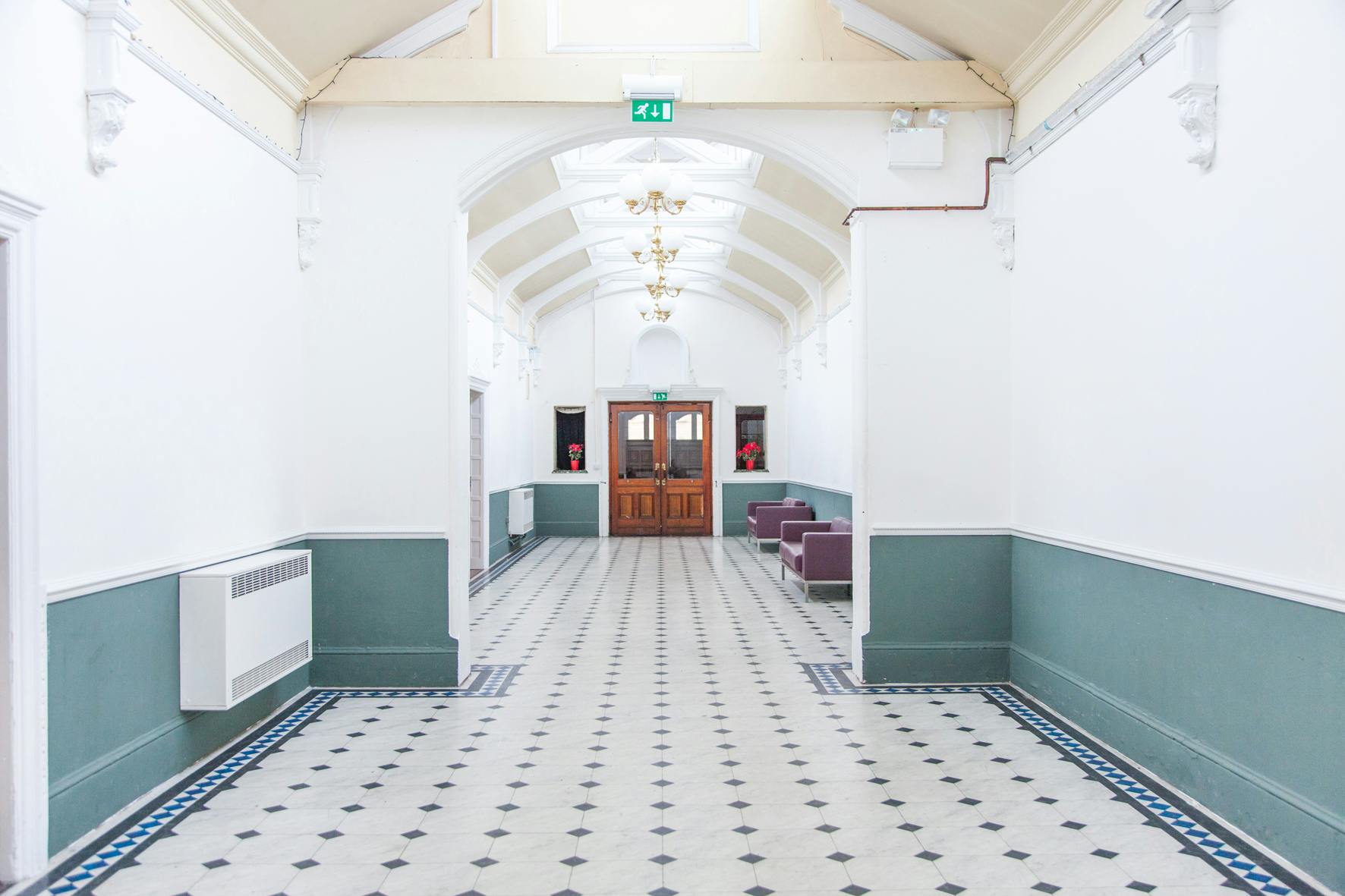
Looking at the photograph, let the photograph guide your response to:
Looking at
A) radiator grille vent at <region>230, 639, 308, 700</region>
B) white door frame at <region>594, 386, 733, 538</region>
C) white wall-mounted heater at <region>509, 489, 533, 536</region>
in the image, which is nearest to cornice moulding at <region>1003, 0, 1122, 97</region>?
radiator grille vent at <region>230, 639, 308, 700</region>

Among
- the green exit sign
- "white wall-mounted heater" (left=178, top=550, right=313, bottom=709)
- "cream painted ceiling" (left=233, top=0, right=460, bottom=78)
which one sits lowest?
"white wall-mounted heater" (left=178, top=550, right=313, bottom=709)

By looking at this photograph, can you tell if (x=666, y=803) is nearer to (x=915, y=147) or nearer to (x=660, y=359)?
(x=915, y=147)

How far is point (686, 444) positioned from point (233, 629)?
13.4 meters

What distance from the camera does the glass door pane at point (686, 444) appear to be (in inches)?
712

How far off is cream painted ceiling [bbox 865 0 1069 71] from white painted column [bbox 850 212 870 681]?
1.24 m

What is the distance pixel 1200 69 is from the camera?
420 cm

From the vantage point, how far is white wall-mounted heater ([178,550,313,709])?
4.91 meters

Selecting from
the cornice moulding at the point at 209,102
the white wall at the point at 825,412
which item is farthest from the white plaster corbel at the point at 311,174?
the white wall at the point at 825,412

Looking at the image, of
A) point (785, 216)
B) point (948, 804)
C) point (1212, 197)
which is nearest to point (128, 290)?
point (948, 804)

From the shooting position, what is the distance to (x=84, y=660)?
13.6ft

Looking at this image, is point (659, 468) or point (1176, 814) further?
point (659, 468)

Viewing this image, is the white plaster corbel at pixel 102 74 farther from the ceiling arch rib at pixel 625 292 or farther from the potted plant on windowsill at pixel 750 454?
the potted plant on windowsill at pixel 750 454

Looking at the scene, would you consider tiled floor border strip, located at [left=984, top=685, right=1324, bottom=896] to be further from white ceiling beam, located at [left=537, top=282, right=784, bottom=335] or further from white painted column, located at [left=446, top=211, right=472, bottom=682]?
white ceiling beam, located at [left=537, top=282, right=784, bottom=335]

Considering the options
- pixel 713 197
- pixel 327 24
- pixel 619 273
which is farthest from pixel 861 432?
pixel 619 273
